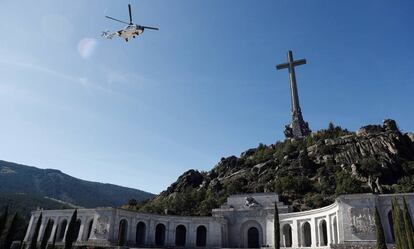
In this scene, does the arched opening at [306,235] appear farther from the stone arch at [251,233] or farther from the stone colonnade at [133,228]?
the stone colonnade at [133,228]

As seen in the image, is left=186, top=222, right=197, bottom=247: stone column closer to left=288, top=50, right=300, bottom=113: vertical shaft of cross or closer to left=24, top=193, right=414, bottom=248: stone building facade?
left=24, top=193, right=414, bottom=248: stone building facade

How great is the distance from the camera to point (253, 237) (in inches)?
2237

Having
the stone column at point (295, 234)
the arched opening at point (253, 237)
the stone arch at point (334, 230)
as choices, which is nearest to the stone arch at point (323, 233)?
the stone arch at point (334, 230)

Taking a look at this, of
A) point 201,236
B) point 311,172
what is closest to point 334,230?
point 201,236

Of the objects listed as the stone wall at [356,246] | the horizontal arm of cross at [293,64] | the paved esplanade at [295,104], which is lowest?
the stone wall at [356,246]

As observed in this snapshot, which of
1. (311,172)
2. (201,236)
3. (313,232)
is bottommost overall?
(201,236)

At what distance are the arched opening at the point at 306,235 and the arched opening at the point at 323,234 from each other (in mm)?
3316

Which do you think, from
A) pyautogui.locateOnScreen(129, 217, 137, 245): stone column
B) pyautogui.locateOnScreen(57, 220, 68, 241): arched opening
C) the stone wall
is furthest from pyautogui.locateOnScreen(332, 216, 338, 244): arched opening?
pyautogui.locateOnScreen(57, 220, 68, 241): arched opening

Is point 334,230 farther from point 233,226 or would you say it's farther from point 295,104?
point 295,104

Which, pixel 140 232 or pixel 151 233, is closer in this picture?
pixel 151 233

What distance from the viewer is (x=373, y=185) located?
227 feet

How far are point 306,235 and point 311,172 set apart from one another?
3534cm

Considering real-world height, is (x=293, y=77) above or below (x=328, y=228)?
above

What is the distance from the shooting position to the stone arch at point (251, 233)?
56263mm
